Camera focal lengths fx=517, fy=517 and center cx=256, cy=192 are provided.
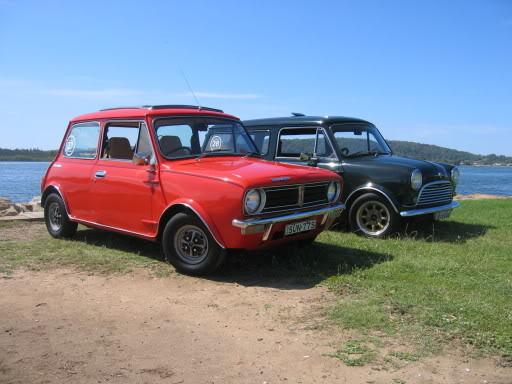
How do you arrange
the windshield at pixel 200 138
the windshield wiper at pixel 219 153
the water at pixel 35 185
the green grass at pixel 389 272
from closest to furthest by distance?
the green grass at pixel 389 272 < the windshield at pixel 200 138 < the windshield wiper at pixel 219 153 < the water at pixel 35 185

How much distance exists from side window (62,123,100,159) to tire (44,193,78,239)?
74cm

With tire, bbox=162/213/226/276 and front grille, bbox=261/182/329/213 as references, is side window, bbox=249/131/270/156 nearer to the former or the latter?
front grille, bbox=261/182/329/213

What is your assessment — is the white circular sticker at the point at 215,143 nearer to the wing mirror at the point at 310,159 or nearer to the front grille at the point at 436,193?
the wing mirror at the point at 310,159

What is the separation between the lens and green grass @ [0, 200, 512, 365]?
4.04m

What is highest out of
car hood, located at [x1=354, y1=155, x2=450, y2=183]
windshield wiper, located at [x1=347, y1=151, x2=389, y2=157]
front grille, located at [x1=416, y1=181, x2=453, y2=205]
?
windshield wiper, located at [x1=347, y1=151, x2=389, y2=157]

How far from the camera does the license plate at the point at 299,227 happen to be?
19.2 ft

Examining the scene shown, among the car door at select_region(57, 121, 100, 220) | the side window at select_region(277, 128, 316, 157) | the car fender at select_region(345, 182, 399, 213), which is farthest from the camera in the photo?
the side window at select_region(277, 128, 316, 157)

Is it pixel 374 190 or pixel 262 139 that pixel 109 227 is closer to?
pixel 262 139

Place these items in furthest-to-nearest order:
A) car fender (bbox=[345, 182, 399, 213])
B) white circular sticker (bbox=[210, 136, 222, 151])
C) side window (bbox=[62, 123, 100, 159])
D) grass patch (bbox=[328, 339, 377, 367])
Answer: car fender (bbox=[345, 182, 399, 213])
side window (bbox=[62, 123, 100, 159])
white circular sticker (bbox=[210, 136, 222, 151])
grass patch (bbox=[328, 339, 377, 367])

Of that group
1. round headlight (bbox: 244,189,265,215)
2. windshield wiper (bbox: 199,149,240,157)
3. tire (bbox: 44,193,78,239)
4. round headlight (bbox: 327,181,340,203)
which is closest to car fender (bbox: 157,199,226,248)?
round headlight (bbox: 244,189,265,215)

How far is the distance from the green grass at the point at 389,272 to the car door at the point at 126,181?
0.52m

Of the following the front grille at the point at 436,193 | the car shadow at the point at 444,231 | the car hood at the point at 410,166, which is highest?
the car hood at the point at 410,166

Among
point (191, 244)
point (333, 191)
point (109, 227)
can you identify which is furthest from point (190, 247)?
point (333, 191)

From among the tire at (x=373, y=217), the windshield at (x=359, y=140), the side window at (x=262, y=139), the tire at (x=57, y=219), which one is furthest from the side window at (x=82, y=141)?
the tire at (x=373, y=217)
